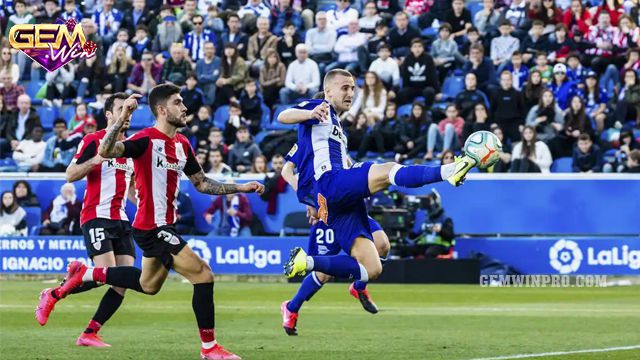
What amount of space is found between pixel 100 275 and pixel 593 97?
14.8 metres

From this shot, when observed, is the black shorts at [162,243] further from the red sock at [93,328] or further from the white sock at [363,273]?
the white sock at [363,273]

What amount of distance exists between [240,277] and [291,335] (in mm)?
10969

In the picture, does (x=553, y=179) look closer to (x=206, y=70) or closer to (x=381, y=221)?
(x=381, y=221)

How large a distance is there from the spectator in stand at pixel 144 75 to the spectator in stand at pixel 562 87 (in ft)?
26.7

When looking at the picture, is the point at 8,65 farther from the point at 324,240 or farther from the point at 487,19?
the point at 324,240

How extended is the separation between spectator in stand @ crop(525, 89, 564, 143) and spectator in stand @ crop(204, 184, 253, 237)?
5341 mm

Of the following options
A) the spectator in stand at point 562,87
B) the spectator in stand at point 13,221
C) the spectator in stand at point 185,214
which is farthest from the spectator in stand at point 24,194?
the spectator in stand at point 562,87

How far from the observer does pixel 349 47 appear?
26.9m

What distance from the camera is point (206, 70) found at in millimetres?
27375

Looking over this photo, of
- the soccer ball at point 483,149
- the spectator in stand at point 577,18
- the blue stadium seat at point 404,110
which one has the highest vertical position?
the spectator in stand at point 577,18

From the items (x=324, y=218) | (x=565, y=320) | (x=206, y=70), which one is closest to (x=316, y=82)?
(x=206, y=70)

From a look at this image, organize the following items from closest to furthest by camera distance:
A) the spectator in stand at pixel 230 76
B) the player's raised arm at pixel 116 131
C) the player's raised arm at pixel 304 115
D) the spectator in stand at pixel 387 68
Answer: the player's raised arm at pixel 116 131 < the player's raised arm at pixel 304 115 < the spectator in stand at pixel 387 68 < the spectator in stand at pixel 230 76

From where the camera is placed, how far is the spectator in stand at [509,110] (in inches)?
955

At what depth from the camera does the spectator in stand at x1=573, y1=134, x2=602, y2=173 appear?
23406 mm
